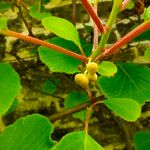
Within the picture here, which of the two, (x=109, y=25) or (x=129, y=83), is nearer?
(x=109, y=25)

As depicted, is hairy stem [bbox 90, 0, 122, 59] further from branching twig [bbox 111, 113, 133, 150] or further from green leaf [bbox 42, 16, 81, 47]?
branching twig [bbox 111, 113, 133, 150]

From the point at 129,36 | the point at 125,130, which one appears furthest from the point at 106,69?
the point at 125,130

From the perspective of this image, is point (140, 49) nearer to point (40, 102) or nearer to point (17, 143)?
point (40, 102)

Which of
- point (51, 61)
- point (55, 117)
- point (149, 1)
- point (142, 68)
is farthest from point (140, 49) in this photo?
point (51, 61)

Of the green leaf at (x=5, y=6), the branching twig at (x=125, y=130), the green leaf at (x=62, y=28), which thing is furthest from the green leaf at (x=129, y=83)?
the branching twig at (x=125, y=130)

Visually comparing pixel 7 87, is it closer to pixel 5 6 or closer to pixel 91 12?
pixel 91 12

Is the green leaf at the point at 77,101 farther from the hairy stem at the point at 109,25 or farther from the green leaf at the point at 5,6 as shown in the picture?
the hairy stem at the point at 109,25
